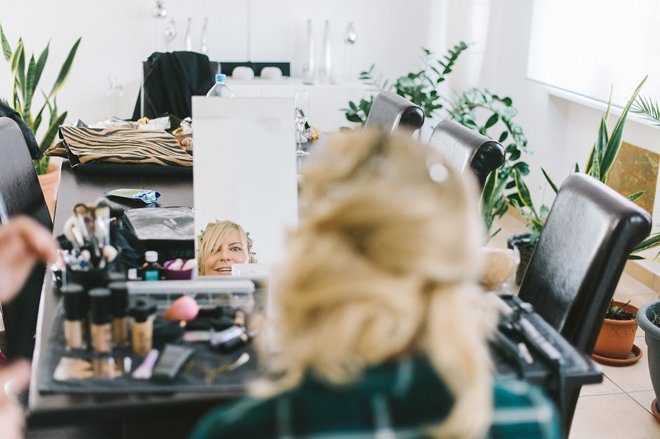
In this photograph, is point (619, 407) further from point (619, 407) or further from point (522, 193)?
point (522, 193)

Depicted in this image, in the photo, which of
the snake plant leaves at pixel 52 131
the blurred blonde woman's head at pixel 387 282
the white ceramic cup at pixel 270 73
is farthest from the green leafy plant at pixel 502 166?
the blurred blonde woman's head at pixel 387 282

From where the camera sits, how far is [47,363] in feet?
4.12

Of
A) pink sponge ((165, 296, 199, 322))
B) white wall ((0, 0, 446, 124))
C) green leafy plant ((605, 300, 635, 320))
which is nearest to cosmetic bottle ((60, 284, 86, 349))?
pink sponge ((165, 296, 199, 322))

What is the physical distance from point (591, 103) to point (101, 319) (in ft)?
10.4

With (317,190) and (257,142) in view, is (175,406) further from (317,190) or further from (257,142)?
(257,142)

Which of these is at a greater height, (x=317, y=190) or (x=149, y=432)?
(x=317, y=190)

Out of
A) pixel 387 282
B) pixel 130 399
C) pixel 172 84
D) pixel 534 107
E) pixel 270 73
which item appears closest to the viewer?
pixel 387 282

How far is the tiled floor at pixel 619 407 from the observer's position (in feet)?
8.45

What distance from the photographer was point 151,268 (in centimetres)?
158

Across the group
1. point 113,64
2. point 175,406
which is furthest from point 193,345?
point 113,64

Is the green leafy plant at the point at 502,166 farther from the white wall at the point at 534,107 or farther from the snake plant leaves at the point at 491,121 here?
the white wall at the point at 534,107

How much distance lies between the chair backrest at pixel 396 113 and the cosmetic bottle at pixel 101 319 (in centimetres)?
155

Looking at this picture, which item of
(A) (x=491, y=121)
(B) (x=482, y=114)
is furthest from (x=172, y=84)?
(B) (x=482, y=114)

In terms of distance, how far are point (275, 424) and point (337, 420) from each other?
0.06 metres
